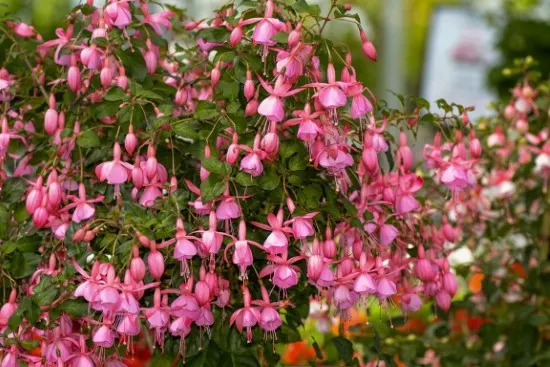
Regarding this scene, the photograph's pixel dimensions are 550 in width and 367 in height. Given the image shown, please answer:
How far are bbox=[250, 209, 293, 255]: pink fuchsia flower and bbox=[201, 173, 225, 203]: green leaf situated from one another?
6 cm

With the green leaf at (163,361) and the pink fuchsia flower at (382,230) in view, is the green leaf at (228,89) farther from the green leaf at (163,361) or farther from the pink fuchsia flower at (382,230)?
the green leaf at (163,361)

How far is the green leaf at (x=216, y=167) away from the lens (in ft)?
3.58

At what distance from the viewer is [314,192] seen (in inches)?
46.3

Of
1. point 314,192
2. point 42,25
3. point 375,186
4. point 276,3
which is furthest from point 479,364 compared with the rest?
point 42,25

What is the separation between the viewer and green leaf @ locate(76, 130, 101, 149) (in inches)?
48.1

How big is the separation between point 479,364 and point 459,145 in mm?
753

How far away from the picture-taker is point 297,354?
7.79ft

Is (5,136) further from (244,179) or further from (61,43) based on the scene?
(244,179)

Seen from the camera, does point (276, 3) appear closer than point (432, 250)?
Yes

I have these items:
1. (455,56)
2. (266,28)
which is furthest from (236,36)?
(455,56)

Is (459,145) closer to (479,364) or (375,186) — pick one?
(375,186)

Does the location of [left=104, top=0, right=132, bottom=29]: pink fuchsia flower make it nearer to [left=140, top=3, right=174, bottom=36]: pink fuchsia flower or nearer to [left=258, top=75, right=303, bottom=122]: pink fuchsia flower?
[left=140, top=3, right=174, bottom=36]: pink fuchsia flower

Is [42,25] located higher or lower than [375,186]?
lower

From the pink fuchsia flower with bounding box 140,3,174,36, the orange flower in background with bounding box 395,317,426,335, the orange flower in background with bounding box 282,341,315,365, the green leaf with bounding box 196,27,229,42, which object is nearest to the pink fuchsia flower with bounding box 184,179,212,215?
the green leaf with bounding box 196,27,229,42
